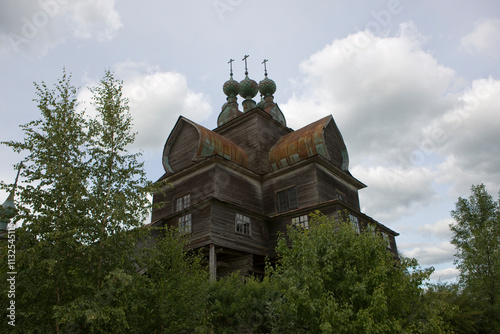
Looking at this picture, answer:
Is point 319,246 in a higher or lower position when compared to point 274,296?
higher

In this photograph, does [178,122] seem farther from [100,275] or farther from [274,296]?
[100,275]

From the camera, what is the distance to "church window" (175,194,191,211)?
73.8ft

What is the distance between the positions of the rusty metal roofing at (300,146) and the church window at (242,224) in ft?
16.3

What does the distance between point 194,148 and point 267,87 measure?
13570mm

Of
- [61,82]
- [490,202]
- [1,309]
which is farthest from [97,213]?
[490,202]

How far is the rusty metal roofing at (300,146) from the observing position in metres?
23.2

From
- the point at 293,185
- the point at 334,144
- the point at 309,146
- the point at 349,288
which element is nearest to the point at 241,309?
the point at 349,288

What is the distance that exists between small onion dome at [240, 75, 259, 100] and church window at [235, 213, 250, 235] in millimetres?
15964

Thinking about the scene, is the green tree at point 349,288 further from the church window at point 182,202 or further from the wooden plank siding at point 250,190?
the church window at point 182,202

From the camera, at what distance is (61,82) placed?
1123cm

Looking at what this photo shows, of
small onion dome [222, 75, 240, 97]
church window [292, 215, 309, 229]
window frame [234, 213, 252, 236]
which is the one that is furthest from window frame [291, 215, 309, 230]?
small onion dome [222, 75, 240, 97]

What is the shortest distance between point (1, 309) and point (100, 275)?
2316 mm

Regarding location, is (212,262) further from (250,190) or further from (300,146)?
(300,146)

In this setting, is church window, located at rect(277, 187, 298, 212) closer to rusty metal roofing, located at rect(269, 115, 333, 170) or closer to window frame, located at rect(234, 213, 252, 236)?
rusty metal roofing, located at rect(269, 115, 333, 170)
